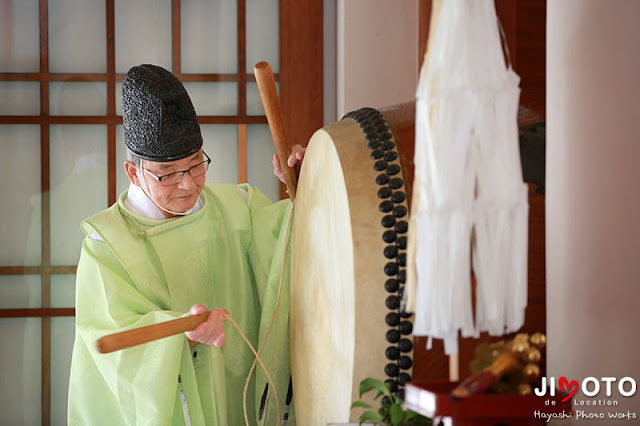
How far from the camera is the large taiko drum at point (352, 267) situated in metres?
1.21

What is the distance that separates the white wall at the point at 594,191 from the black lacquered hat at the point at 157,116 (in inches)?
39.0

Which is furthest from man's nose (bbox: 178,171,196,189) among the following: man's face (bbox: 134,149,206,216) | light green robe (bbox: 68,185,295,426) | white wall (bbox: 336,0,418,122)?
white wall (bbox: 336,0,418,122)

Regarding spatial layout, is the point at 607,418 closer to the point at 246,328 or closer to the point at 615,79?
the point at 615,79

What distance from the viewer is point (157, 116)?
5.95 ft

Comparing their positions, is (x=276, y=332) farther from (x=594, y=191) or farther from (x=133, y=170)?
(x=594, y=191)

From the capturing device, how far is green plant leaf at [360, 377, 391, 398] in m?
1.11

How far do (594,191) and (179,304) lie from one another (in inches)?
46.0

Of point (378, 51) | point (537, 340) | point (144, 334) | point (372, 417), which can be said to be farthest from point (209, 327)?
point (378, 51)

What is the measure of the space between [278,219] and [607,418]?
1108mm

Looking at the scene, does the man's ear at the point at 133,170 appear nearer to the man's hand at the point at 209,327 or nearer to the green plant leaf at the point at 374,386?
the man's hand at the point at 209,327

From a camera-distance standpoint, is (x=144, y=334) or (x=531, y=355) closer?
(x=531, y=355)

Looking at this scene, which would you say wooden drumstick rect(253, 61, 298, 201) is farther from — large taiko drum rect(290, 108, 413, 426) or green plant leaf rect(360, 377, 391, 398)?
green plant leaf rect(360, 377, 391, 398)

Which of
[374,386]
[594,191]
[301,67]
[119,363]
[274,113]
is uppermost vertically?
[301,67]

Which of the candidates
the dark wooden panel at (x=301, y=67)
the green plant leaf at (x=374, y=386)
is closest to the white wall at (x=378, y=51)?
the dark wooden panel at (x=301, y=67)
